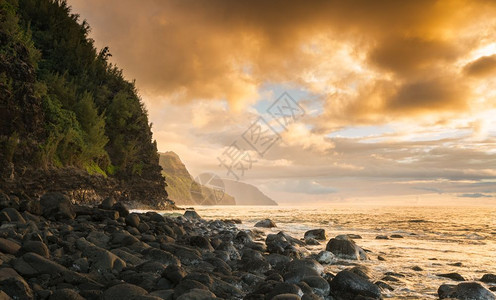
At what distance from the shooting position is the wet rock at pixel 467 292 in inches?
238

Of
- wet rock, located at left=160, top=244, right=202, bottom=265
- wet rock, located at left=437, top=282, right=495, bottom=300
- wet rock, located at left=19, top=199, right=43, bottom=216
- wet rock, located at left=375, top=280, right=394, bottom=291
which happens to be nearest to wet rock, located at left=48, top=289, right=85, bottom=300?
wet rock, located at left=160, top=244, right=202, bottom=265

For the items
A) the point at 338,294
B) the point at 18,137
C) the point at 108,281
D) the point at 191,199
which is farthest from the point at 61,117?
the point at 191,199

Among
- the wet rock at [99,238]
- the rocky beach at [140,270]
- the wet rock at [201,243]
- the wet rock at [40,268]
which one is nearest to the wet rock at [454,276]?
the rocky beach at [140,270]

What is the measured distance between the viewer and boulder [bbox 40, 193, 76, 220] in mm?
9695

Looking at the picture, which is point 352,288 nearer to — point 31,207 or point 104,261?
point 104,261

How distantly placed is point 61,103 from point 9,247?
71.0ft

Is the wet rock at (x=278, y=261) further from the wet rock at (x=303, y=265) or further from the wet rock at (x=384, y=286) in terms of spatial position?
the wet rock at (x=384, y=286)

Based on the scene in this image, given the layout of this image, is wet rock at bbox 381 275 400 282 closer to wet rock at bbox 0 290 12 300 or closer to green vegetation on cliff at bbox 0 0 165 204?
wet rock at bbox 0 290 12 300

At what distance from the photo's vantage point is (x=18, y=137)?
58.3 ft

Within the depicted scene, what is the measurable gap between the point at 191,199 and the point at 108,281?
17093 centimetres

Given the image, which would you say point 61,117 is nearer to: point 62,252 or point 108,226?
point 108,226

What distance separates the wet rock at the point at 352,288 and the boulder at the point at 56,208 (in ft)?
25.3

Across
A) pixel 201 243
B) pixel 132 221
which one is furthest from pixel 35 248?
pixel 132 221

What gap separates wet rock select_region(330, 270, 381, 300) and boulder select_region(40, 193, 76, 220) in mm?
7708
